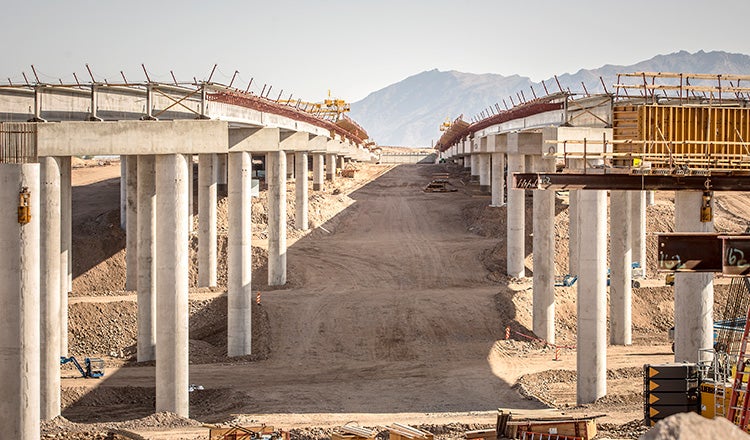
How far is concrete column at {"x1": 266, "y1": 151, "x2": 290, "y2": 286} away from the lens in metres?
41.8

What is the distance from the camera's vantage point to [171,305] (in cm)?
2428

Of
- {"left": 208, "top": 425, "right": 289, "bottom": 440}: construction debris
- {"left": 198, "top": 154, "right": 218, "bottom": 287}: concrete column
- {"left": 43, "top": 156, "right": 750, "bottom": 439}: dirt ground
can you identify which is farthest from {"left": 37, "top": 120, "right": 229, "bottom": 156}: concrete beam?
{"left": 198, "top": 154, "right": 218, "bottom": 287}: concrete column

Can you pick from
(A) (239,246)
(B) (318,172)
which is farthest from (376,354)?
(B) (318,172)

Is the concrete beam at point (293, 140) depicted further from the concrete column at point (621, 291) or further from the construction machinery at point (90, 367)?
the concrete column at point (621, 291)

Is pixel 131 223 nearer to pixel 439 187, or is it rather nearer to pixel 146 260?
pixel 146 260

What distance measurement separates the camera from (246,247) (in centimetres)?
3216

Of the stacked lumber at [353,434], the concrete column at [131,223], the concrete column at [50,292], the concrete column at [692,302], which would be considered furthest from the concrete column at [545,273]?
the concrete column at [50,292]

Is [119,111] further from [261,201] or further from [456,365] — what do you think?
[261,201]

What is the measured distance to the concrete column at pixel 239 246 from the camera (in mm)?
32000

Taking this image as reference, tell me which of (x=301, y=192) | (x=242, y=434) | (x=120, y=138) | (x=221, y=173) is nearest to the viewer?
(x=242, y=434)

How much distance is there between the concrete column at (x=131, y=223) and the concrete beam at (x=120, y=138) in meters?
11.8

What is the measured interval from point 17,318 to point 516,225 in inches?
1061

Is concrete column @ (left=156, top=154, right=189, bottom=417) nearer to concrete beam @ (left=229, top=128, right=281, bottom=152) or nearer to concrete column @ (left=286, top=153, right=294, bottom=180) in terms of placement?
concrete beam @ (left=229, top=128, right=281, bottom=152)

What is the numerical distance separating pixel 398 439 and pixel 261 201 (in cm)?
4034
